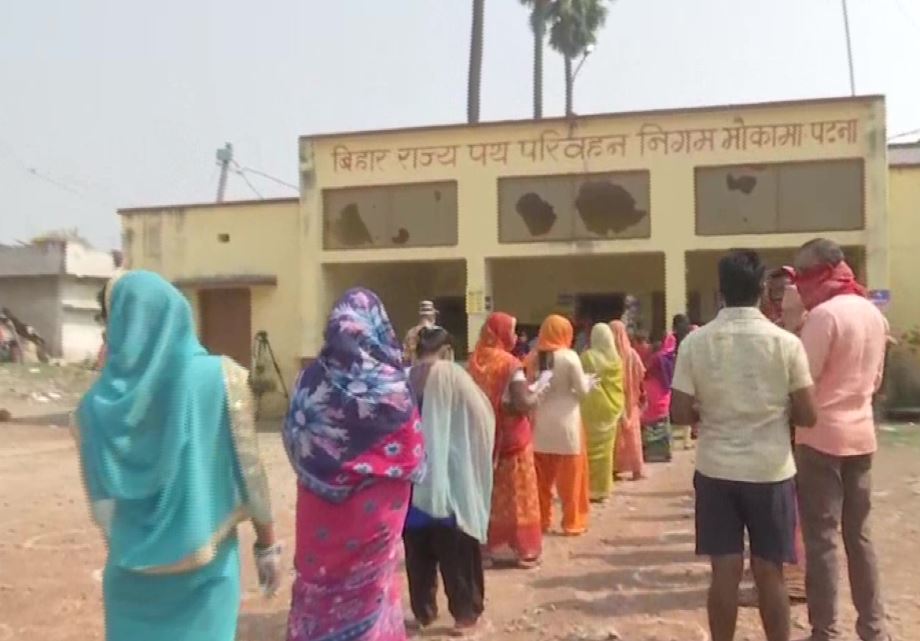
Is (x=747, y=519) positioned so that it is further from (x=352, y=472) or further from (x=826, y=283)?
(x=352, y=472)

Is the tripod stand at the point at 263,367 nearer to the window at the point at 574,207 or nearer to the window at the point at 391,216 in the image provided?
the window at the point at 391,216

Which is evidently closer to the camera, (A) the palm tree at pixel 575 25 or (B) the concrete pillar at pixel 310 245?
(B) the concrete pillar at pixel 310 245

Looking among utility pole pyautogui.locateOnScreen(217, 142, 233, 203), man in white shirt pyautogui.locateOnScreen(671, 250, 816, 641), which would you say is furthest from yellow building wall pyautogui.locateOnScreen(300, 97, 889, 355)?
utility pole pyautogui.locateOnScreen(217, 142, 233, 203)

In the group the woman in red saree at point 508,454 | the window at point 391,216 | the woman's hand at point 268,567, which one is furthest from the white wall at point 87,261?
the woman's hand at point 268,567

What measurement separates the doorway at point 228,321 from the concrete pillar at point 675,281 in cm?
764

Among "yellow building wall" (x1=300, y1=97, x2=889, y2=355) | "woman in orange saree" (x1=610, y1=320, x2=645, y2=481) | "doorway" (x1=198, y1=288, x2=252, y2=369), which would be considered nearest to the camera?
"woman in orange saree" (x1=610, y1=320, x2=645, y2=481)

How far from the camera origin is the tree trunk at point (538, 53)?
33.0 m

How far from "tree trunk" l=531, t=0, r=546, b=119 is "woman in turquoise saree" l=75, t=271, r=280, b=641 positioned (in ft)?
100

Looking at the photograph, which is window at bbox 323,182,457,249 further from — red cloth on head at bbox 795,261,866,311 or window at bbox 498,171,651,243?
red cloth on head at bbox 795,261,866,311

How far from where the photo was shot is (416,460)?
13.2 ft

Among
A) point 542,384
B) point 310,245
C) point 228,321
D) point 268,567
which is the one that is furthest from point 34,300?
point 268,567

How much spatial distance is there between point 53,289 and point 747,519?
29.1 metres

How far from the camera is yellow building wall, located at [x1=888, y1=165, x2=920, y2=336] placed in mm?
17609

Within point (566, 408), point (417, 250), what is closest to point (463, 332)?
point (417, 250)
